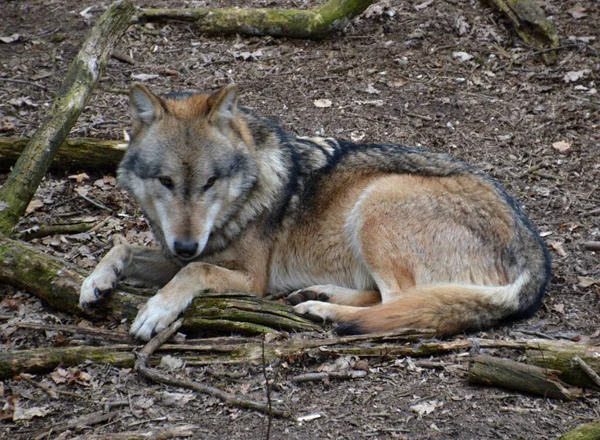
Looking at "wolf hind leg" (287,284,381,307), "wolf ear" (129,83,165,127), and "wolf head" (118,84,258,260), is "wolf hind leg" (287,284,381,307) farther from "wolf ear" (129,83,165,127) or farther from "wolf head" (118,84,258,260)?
"wolf ear" (129,83,165,127)

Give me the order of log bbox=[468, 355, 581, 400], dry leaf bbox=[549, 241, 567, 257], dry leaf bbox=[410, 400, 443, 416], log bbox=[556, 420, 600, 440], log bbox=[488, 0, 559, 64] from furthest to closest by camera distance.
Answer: log bbox=[488, 0, 559, 64]
dry leaf bbox=[549, 241, 567, 257]
log bbox=[468, 355, 581, 400]
dry leaf bbox=[410, 400, 443, 416]
log bbox=[556, 420, 600, 440]

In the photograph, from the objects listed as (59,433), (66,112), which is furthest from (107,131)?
(59,433)

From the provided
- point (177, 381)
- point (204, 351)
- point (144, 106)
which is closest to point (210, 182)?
point (144, 106)

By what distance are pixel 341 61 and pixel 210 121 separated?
4.52 metres

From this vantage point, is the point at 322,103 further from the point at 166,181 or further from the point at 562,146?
the point at 166,181

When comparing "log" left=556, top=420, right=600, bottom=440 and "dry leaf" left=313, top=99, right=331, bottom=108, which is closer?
"log" left=556, top=420, right=600, bottom=440

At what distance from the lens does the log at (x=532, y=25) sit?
9.24 m

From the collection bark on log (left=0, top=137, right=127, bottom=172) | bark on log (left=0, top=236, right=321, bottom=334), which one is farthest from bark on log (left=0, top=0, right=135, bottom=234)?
bark on log (left=0, top=137, right=127, bottom=172)

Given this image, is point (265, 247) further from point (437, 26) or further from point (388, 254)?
point (437, 26)

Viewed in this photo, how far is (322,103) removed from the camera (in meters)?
A: 8.48

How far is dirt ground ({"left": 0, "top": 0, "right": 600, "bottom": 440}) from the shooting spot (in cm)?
390

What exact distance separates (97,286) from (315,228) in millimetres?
1871

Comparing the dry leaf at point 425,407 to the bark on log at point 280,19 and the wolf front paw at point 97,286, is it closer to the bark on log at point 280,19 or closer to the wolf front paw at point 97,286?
the wolf front paw at point 97,286

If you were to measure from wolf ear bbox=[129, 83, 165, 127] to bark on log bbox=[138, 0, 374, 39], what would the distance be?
16.2 feet
